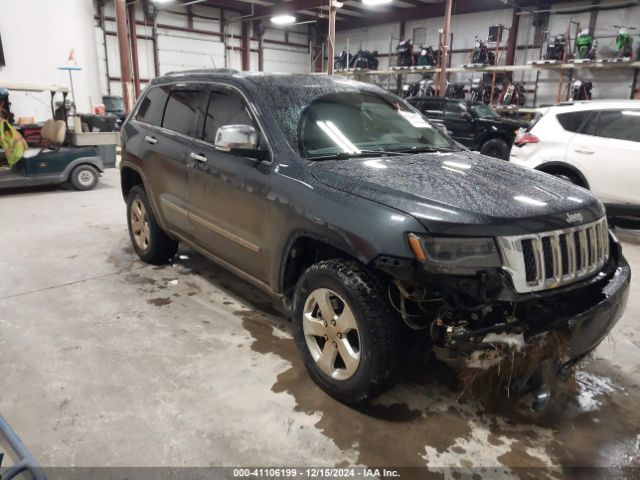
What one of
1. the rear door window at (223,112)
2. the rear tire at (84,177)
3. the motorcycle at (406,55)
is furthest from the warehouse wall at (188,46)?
the rear door window at (223,112)

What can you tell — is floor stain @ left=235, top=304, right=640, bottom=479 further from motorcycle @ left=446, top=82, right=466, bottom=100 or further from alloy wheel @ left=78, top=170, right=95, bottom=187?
motorcycle @ left=446, top=82, right=466, bottom=100

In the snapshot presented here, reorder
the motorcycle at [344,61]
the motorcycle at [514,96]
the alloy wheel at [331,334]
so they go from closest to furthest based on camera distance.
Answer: the alloy wheel at [331,334] → the motorcycle at [514,96] → the motorcycle at [344,61]

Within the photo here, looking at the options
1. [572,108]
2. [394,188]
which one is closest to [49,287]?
[394,188]

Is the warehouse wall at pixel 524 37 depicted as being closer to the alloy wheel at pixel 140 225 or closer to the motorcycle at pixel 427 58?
the motorcycle at pixel 427 58

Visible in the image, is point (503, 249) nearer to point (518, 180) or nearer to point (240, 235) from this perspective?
point (518, 180)

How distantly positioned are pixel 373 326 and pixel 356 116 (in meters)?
1.49

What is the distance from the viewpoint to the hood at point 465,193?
1917 millimetres

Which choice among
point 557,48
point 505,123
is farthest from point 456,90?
point 505,123

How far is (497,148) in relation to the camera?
10422mm

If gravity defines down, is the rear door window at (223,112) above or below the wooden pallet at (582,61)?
below

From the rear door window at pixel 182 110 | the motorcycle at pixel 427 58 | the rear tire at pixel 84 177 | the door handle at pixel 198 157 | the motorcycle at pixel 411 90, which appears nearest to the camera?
the door handle at pixel 198 157

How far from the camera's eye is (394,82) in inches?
750

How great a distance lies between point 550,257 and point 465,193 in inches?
17.4

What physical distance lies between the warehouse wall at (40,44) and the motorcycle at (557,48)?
12293 millimetres
